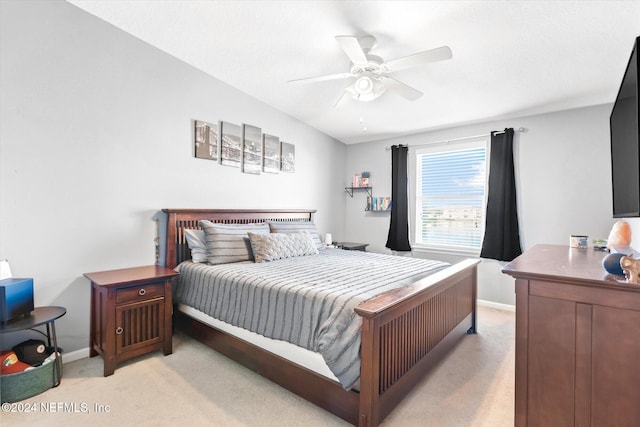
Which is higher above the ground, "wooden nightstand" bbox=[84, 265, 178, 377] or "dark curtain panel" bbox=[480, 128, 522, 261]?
"dark curtain panel" bbox=[480, 128, 522, 261]

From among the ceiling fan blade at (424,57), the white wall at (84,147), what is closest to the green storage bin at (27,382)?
the white wall at (84,147)

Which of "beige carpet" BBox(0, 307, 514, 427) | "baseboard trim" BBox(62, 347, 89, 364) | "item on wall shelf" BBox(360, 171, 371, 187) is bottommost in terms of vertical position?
"beige carpet" BBox(0, 307, 514, 427)

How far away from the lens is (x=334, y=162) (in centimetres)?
516

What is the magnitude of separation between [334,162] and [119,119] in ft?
10.4

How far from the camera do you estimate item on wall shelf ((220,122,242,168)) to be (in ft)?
11.6

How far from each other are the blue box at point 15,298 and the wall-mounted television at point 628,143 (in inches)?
134

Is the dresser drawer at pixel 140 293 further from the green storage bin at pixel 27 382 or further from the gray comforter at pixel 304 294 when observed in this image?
the green storage bin at pixel 27 382


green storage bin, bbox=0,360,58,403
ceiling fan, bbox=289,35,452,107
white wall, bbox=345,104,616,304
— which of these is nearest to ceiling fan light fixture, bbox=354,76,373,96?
ceiling fan, bbox=289,35,452,107

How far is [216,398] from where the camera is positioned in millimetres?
1987

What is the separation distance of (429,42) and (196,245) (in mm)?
2759

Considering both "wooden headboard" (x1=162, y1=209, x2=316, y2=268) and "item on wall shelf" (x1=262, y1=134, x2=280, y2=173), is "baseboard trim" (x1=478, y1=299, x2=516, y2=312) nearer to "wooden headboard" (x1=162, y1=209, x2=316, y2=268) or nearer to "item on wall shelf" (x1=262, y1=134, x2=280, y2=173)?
"wooden headboard" (x1=162, y1=209, x2=316, y2=268)

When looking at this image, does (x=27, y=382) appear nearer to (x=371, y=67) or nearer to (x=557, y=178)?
(x=371, y=67)

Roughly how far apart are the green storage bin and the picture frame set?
7.09ft

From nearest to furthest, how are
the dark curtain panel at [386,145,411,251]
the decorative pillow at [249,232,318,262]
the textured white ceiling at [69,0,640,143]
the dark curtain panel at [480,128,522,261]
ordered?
the textured white ceiling at [69,0,640,143], the decorative pillow at [249,232,318,262], the dark curtain panel at [480,128,522,261], the dark curtain panel at [386,145,411,251]
